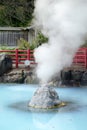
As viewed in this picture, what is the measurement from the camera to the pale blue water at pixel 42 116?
8969 millimetres

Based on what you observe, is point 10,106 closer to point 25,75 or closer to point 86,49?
point 25,75

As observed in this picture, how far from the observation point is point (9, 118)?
384 inches

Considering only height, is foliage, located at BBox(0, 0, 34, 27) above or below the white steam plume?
above

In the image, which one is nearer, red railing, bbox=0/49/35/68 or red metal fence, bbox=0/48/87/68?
red metal fence, bbox=0/48/87/68

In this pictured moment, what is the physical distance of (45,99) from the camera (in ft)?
35.0

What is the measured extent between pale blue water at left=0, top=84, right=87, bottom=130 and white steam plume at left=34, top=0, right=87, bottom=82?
130 centimetres

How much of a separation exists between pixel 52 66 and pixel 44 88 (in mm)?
1136

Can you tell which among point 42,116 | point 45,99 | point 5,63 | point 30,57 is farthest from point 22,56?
point 42,116

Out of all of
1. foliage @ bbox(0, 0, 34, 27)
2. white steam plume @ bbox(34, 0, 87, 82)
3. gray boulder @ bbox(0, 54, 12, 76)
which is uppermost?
foliage @ bbox(0, 0, 34, 27)

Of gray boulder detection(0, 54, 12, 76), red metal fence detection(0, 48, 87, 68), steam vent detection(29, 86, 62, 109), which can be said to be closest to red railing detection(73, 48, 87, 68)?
red metal fence detection(0, 48, 87, 68)

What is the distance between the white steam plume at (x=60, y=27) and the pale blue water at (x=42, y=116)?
130cm

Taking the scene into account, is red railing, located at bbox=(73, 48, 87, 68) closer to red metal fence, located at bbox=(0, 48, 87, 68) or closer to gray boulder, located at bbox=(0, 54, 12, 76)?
red metal fence, located at bbox=(0, 48, 87, 68)

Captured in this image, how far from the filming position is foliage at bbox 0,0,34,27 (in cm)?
2580

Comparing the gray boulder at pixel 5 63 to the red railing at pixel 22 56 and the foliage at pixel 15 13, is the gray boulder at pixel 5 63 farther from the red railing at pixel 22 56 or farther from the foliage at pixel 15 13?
the foliage at pixel 15 13
